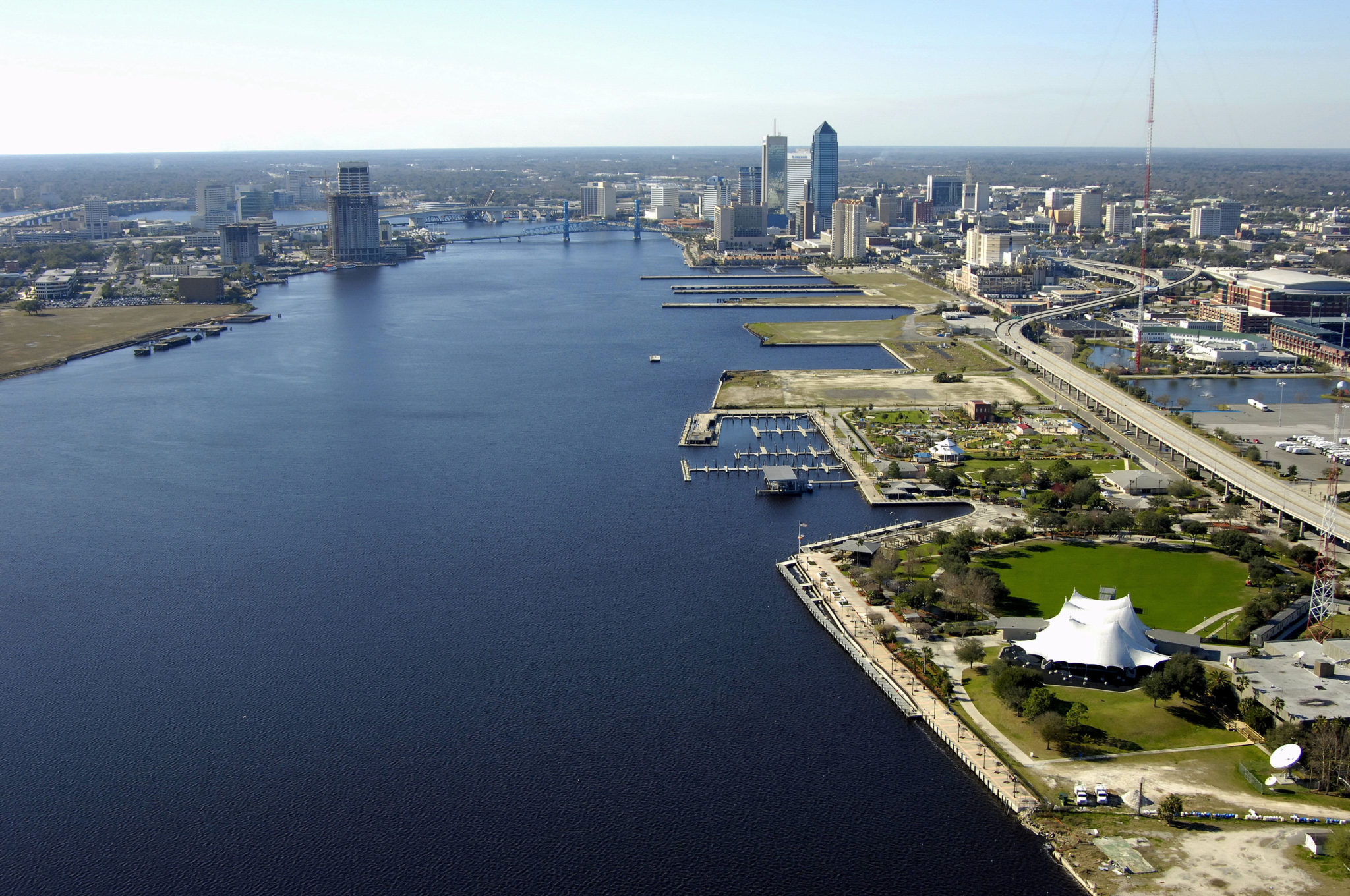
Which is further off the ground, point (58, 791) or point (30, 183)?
point (30, 183)

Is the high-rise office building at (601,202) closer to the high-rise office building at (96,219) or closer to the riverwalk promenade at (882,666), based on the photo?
the high-rise office building at (96,219)

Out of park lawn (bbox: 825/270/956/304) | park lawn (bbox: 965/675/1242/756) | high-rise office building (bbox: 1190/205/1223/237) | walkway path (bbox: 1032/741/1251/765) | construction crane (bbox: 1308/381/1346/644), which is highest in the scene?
high-rise office building (bbox: 1190/205/1223/237)

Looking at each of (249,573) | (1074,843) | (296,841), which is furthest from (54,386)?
→ (1074,843)

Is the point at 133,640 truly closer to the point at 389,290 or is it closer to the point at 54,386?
the point at 54,386

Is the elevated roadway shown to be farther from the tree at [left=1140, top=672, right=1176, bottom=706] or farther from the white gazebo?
the tree at [left=1140, top=672, right=1176, bottom=706]

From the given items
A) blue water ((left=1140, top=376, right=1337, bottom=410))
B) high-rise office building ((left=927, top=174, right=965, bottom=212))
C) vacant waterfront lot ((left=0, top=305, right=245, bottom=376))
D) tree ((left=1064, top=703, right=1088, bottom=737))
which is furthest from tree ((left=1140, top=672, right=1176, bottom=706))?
high-rise office building ((left=927, top=174, right=965, bottom=212))

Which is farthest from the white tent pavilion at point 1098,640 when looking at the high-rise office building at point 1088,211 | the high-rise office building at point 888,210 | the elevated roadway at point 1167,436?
the high-rise office building at point 888,210
